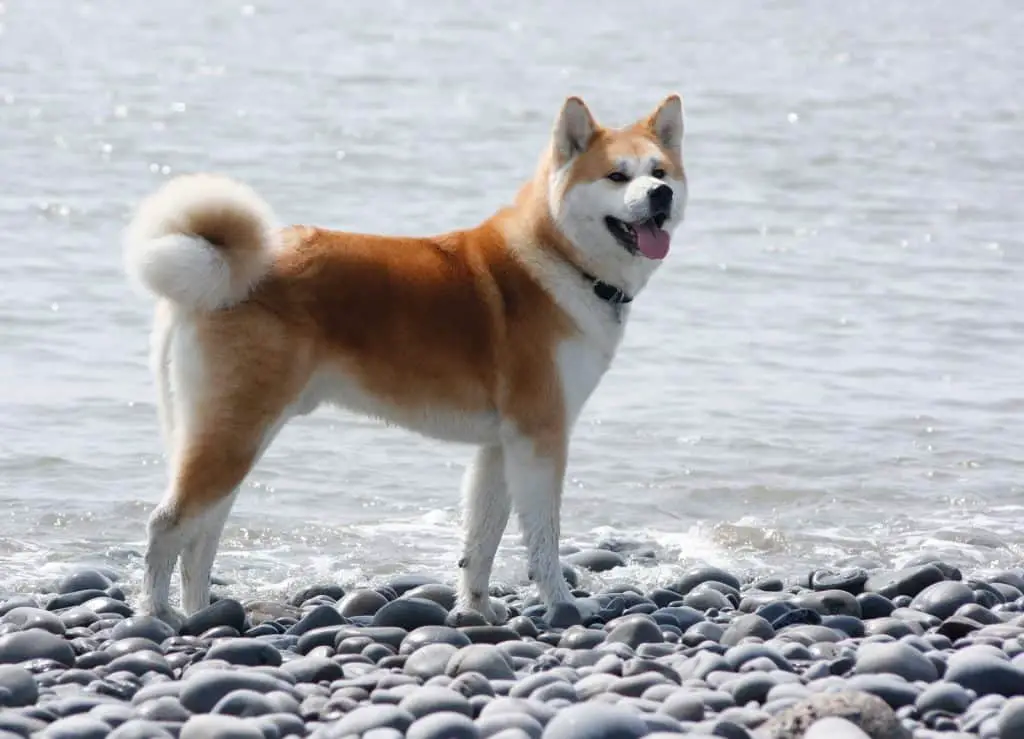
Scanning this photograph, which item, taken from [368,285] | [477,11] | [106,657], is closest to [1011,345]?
[368,285]

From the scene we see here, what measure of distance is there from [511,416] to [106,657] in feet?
5.44

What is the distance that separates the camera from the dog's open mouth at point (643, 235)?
6090 millimetres

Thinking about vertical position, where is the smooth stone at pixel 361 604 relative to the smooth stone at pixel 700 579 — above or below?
below

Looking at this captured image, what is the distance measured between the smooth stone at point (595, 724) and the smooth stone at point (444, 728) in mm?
193

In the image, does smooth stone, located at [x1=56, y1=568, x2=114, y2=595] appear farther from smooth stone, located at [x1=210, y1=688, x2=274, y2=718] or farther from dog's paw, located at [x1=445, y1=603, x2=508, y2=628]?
smooth stone, located at [x1=210, y1=688, x2=274, y2=718]

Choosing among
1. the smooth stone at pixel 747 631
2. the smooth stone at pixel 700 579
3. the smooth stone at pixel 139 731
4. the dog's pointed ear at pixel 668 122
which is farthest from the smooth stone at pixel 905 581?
the smooth stone at pixel 139 731

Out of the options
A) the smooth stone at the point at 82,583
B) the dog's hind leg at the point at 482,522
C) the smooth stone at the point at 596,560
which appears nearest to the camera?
the dog's hind leg at the point at 482,522

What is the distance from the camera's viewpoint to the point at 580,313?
241 inches

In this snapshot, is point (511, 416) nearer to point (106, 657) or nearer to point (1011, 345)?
point (106, 657)

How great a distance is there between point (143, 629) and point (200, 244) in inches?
51.2

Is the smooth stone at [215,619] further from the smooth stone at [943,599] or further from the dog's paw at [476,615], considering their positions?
the smooth stone at [943,599]

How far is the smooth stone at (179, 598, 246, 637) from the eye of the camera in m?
5.73

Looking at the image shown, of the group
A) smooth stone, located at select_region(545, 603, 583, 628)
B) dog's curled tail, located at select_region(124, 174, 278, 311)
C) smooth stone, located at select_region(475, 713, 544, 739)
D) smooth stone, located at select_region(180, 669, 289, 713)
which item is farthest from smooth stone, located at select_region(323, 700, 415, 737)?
dog's curled tail, located at select_region(124, 174, 278, 311)

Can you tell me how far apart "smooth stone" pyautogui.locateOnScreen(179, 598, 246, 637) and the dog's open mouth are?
192 centimetres
